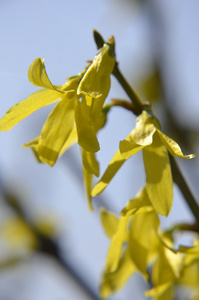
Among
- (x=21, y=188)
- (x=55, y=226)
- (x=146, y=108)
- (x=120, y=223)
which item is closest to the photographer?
(x=146, y=108)

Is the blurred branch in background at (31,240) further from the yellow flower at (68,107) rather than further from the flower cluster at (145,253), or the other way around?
the yellow flower at (68,107)

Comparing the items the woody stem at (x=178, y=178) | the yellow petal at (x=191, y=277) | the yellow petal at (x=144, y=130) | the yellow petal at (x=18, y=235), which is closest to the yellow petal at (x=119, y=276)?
the yellow petal at (x=191, y=277)

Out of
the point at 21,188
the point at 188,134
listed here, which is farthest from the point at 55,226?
the point at 188,134

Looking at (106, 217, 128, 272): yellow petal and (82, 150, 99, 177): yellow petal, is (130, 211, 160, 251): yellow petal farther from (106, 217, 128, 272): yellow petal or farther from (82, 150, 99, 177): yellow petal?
(82, 150, 99, 177): yellow petal

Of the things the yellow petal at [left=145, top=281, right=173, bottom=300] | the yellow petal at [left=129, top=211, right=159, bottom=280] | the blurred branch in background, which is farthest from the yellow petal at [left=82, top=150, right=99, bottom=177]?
the blurred branch in background

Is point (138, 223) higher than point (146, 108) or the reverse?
the reverse

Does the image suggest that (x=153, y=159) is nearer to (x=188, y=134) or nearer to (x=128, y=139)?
(x=128, y=139)
